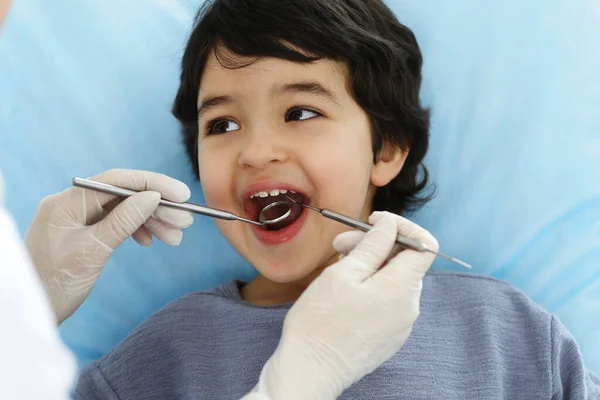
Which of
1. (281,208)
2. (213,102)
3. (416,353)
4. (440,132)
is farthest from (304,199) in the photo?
(440,132)

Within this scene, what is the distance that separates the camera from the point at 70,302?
1.26 metres

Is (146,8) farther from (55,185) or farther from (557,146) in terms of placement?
(557,146)

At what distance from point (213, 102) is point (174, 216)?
25 centimetres

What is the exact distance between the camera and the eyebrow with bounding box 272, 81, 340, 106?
3.95 feet

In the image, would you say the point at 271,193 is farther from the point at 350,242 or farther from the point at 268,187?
the point at 350,242

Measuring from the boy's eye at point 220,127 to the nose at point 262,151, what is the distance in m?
0.12

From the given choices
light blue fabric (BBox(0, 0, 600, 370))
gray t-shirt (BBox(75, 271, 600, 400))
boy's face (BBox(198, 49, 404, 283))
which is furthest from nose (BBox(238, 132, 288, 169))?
light blue fabric (BBox(0, 0, 600, 370))

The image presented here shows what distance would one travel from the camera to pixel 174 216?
4.11 feet

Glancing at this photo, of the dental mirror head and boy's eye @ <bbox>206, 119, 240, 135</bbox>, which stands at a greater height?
boy's eye @ <bbox>206, 119, 240, 135</bbox>

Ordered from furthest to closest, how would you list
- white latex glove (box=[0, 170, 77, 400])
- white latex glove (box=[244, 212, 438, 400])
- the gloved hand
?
the gloved hand
white latex glove (box=[244, 212, 438, 400])
white latex glove (box=[0, 170, 77, 400])

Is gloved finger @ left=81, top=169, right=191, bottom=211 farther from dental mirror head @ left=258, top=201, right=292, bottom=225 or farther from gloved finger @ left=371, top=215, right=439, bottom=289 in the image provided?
gloved finger @ left=371, top=215, right=439, bottom=289

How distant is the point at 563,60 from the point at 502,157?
293mm

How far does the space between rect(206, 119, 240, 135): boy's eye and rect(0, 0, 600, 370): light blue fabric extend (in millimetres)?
335

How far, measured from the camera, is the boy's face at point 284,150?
1.21 metres
